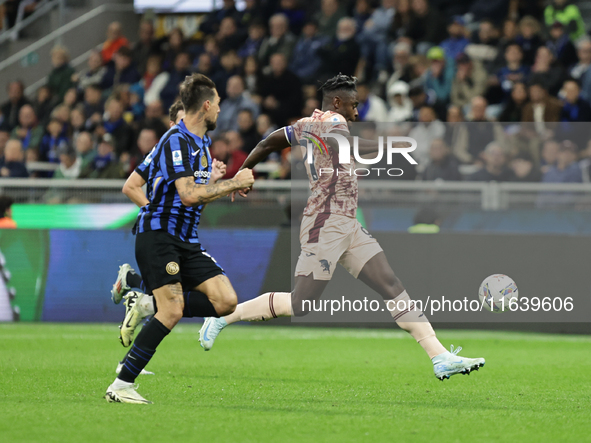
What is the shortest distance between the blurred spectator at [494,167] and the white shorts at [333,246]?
5669 mm

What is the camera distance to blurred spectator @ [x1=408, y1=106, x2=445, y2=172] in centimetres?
1289

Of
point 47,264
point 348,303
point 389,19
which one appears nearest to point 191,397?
point 348,303

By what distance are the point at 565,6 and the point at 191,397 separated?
38.0 ft

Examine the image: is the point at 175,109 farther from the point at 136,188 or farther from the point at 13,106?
the point at 13,106

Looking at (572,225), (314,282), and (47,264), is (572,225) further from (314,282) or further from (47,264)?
(47,264)

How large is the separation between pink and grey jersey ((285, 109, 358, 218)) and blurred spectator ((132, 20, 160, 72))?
12.2 meters

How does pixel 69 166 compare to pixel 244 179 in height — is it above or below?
below

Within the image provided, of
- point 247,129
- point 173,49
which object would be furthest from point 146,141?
point 173,49

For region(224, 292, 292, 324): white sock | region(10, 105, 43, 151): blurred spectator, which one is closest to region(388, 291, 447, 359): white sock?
region(224, 292, 292, 324): white sock

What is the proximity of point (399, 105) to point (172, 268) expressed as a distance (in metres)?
9.12

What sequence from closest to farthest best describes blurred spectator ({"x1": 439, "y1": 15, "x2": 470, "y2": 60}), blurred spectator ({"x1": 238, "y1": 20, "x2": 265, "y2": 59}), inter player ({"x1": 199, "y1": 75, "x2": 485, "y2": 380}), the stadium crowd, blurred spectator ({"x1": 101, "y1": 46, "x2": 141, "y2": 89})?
inter player ({"x1": 199, "y1": 75, "x2": 485, "y2": 380})
the stadium crowd
blurred spectator ({"x1": 439, "y1": 15, "x2": 470, "y2": 60})
blurred spectator ({"x1": 238, "y1": 20, "x2": 265, "y2": 59})
blurred spectator ({"x1": 101, "y1": 46, "x2": 141, "y2": 89})

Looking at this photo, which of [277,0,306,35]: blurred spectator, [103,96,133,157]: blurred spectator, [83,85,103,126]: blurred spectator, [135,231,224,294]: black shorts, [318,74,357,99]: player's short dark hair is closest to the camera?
[135,231,224,294]: black shorts

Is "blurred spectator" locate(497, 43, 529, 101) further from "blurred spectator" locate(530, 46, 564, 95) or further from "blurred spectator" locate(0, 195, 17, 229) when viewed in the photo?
"blurred spectator" locate(0, 195, 17, 229)

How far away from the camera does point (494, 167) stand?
41.7 ft
